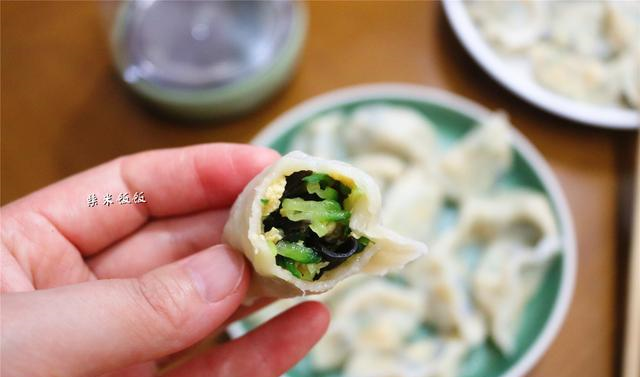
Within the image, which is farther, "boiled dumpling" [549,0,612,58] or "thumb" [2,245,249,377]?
"boiled dumpling" [549,0,612,58]

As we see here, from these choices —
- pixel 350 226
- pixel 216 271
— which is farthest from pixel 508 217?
pixel 216 271

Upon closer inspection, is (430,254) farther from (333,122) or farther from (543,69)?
(543,69)

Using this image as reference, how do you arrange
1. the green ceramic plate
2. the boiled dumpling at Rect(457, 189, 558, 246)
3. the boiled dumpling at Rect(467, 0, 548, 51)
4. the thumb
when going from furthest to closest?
the boiled dumpling at Rect(467, 0, 548, 51), the boiled dumpling at Rect(457, 189, 558, 246), the green ceramic plate, the thumb

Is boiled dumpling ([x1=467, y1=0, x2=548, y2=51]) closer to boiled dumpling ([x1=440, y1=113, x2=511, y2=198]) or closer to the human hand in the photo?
boiled dumpling ([x1=440, y1=113, x2=511, y2=198])

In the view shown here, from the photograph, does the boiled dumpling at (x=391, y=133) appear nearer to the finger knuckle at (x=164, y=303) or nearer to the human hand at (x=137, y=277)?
the human hand at (x=137, y=277)

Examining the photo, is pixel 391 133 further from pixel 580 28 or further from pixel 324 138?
pixel 580 28

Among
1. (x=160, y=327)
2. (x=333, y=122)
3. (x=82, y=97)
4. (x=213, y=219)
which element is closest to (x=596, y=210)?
(x=333, y=122)

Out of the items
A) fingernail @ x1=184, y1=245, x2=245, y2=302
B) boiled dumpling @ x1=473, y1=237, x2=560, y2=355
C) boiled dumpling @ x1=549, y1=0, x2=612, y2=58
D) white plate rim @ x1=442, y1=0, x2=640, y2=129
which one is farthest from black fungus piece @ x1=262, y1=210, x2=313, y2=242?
boiled dumpling @ x1=549, y1=0, x2=612, y2=58
